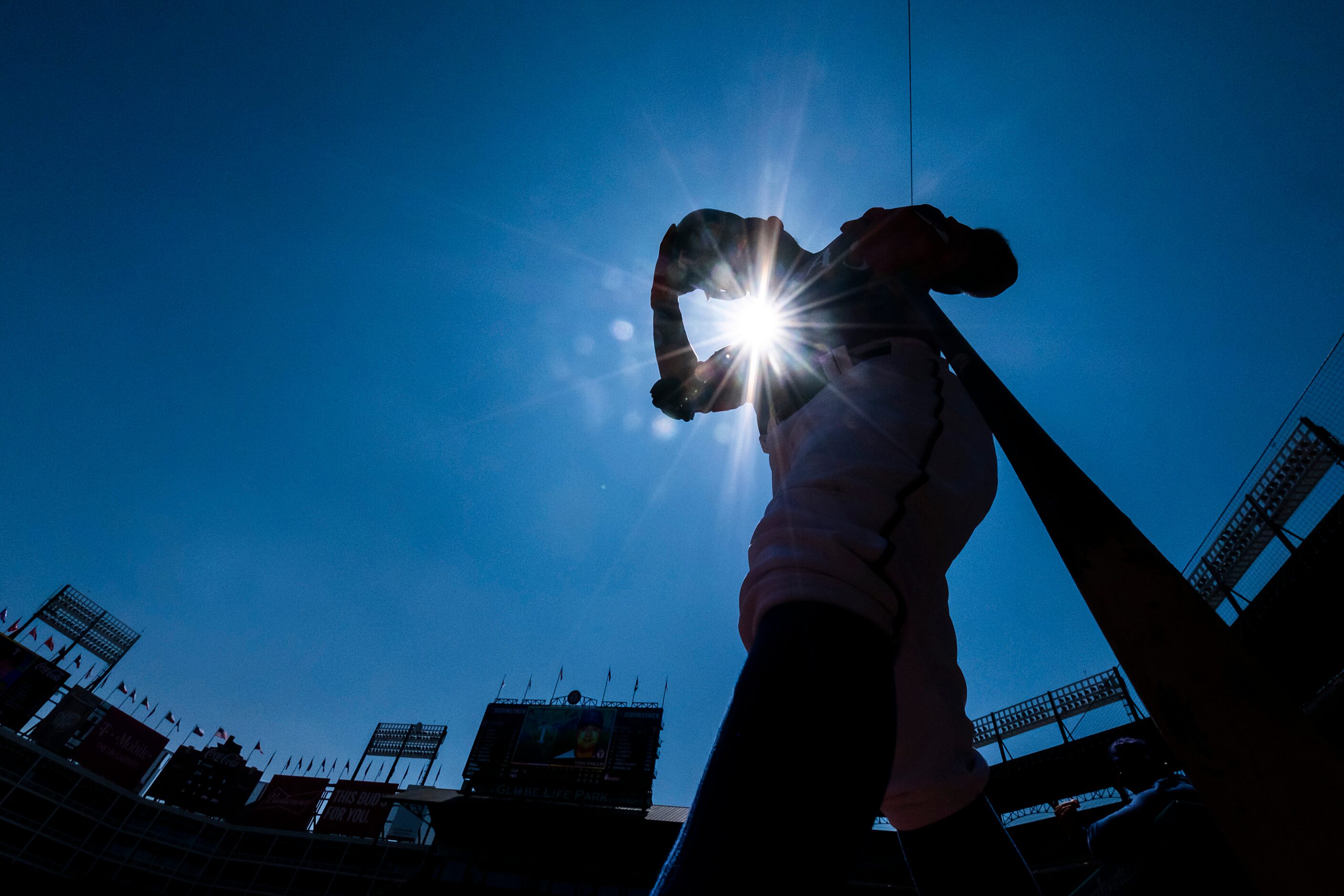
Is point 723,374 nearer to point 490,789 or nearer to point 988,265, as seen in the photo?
point 988,265

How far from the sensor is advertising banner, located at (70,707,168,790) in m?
26.7

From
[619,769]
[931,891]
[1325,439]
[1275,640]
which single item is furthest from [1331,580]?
[619,769]

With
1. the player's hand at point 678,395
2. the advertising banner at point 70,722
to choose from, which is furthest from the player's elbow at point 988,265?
the advertising banner at point 70,722

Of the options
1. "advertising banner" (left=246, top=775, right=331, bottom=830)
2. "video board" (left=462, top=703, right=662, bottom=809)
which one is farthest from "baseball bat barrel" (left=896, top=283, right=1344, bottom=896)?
"advertising banner" (left=246, top=775, right=331, bottom=830)

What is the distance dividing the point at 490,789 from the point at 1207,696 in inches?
933

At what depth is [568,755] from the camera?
65.0ft

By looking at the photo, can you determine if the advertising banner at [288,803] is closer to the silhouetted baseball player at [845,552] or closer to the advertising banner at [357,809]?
the advertising banner at [357,809]

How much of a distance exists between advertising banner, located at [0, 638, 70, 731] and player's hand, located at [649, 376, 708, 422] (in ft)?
131

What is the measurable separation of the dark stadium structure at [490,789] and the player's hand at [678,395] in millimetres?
3273

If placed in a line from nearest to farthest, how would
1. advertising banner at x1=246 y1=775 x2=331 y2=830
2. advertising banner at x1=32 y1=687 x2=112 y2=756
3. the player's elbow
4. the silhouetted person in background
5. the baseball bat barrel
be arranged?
1. the baseball bat barrel
2. the player's elbow
3. the silhouetted person in background
4. advertising banner at x1=32 y1=687 x2=112 y2=756
5. advertising banner at x1=246 y1=775 x2=331 y2=830

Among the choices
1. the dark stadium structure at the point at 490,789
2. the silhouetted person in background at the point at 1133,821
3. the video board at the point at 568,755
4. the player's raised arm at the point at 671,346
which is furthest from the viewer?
the video board at the point at 568,755

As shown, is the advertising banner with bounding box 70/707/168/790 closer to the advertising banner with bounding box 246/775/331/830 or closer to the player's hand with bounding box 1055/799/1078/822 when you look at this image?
the advertising banner with bounding box 246/775/331/830

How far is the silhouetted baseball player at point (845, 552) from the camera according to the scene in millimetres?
465

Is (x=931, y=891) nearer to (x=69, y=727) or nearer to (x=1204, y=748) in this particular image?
(x=1204, y=748)
